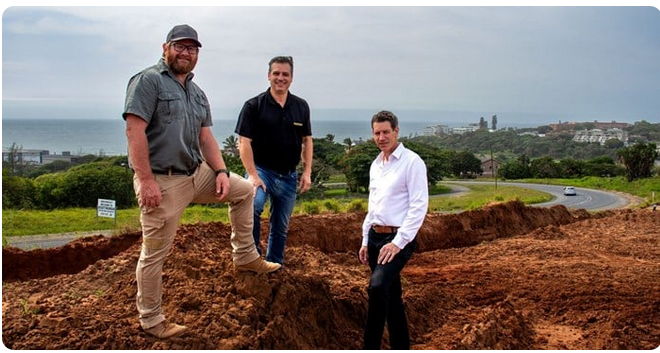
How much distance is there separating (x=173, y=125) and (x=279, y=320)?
1.88 m

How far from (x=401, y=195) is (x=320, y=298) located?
5.71ft

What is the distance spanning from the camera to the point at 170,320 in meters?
4.57

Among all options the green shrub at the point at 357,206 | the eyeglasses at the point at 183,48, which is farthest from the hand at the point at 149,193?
the green shrub at the point at 357,206

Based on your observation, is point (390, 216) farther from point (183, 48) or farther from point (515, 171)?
point (515, 171)

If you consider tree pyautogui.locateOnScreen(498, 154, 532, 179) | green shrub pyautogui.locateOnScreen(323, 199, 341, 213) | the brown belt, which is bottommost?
tree pyautogui.locateOnScreen(498, 154, 532, 179)

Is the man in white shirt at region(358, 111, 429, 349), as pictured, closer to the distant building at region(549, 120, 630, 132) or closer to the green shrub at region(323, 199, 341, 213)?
the green shrub at region(323, 199, 341, 213)

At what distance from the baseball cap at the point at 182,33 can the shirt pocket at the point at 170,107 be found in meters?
0.38

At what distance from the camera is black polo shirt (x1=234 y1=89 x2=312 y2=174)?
17.8ft

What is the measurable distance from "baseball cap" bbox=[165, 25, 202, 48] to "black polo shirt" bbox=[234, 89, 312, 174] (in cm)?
141

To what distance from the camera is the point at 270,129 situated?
5441 mm

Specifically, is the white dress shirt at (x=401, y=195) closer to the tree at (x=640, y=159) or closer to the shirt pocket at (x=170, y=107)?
the shirt pocket at (x=170, y=107)

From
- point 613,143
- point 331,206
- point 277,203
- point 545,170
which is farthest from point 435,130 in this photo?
point 277,203

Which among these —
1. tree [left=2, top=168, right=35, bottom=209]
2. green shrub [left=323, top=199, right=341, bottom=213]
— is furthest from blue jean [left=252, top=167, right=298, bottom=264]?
tree [left=2, top=168, right=35, bottom=209]

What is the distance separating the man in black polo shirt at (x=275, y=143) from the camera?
5352 mm
